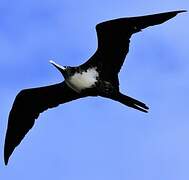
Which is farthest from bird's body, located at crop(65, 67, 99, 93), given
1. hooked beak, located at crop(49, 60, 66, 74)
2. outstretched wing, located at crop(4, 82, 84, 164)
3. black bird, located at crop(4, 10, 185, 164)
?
outstretched wing, located at crop(4, 82, 84, 164)

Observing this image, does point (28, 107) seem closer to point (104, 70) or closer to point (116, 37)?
point (104, 70)

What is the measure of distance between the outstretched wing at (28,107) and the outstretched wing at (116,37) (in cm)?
144

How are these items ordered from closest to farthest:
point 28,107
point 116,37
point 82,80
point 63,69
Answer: point 116,37, point 82,80, point 63,69, point 28,107

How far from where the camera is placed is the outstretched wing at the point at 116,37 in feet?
47.8

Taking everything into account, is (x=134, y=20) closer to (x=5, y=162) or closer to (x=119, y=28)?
(x=119, y=28)

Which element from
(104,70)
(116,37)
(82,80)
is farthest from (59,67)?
(116,37)

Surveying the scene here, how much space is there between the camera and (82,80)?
50.3ft

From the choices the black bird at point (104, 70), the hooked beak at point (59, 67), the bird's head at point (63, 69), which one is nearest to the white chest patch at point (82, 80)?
the black bird at point (104, 70)

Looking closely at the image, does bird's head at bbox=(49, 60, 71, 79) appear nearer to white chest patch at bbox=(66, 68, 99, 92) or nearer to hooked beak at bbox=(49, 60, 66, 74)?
hooked beak at bbox=(49, 60, 66, 74)

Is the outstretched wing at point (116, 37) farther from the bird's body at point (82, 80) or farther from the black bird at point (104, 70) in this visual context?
the bird's body at point (82, 80)

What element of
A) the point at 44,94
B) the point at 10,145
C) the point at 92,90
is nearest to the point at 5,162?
the point at 10,145

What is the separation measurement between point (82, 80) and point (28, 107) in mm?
2060

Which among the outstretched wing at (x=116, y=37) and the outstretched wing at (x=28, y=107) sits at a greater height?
the outstretched wing at (x=116, y=37)

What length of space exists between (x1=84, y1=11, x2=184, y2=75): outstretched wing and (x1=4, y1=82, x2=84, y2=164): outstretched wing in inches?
56.9
